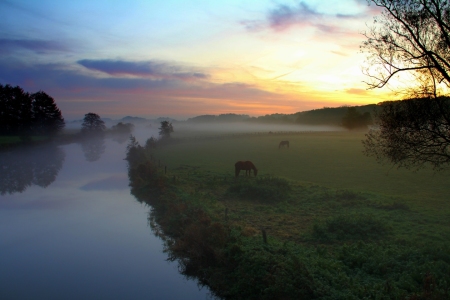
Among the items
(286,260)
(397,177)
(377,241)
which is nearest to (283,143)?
(397,177)

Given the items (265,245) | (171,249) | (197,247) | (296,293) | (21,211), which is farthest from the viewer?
(21,211)

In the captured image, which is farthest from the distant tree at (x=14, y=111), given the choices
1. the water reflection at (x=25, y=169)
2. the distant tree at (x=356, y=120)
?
the distant tree at (x=356, y=120)

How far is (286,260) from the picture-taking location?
416 inches

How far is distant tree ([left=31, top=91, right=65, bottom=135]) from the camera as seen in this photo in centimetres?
7044

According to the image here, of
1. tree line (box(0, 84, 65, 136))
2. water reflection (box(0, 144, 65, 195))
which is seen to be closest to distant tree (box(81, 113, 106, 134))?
tree line (box(0, 84, 65, 136))

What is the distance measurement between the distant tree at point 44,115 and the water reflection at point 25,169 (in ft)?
43.9

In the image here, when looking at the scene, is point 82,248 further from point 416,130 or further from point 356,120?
point 356,120

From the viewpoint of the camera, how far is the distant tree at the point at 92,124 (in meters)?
98.5

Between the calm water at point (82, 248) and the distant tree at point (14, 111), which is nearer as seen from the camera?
the calm water at point (82, 248)

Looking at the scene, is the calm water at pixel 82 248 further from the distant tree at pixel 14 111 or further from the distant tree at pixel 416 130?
the distant tree at pixel 14 111

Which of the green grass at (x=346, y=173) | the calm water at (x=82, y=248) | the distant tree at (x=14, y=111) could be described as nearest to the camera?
the calm water at (x=82, y=248)

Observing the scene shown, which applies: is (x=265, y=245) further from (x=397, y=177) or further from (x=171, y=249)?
(x=397, y=177)

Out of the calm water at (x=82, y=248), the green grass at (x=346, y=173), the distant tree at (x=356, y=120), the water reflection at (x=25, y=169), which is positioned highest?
the distant tree at (x=356, y=120)

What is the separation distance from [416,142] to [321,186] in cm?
1402
